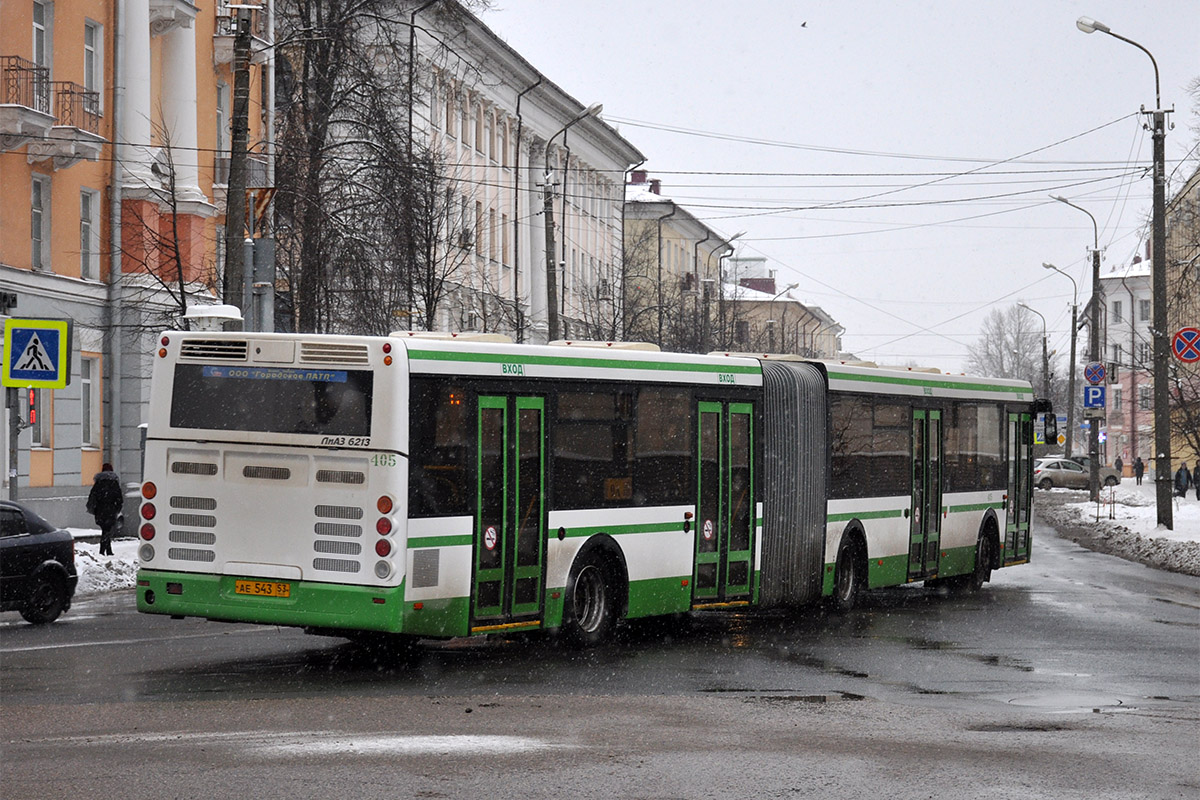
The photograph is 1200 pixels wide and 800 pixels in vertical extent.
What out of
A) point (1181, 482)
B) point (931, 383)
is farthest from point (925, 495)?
point (1181, 482)

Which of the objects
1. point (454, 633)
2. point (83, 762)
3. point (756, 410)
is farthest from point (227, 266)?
point (83, 762)

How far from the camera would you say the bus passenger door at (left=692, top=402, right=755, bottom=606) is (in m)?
16.8

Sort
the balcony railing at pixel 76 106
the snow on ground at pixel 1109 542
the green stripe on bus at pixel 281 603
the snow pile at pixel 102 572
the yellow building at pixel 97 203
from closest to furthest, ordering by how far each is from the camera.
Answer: the green stripe on bus at pixel 281 603 < the snow pile at pixel 102 572 < the snow on ground at pixel 1109 542 < the yellow building at pixel 97 203 < the balcony railing at pixel 76 106

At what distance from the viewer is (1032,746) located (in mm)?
9836

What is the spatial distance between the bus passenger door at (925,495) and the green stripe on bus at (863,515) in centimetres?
57

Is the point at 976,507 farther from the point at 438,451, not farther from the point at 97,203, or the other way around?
the point at 97,203

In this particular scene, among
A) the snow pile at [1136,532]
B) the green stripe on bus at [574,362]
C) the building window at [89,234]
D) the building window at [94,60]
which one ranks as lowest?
the snow pile at [1136,532]

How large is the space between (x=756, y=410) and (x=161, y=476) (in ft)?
21.7

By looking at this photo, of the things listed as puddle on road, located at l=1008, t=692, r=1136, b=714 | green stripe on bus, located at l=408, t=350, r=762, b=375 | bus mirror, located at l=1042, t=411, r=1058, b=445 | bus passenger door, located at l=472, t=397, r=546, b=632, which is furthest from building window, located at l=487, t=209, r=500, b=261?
puddle on road, located at l=1008, t=692, r=1136, b=714

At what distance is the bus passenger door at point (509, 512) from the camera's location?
13727 mm

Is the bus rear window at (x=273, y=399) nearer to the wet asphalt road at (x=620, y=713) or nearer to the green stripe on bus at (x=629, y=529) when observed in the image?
the wet asphalt road at (x=620, y=713)

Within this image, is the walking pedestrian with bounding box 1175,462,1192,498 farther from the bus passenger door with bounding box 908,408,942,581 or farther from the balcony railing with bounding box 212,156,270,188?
the bus passenger door with bounding box 908,408,942,581

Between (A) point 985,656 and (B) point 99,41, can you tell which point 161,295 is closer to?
(B) point 99,41

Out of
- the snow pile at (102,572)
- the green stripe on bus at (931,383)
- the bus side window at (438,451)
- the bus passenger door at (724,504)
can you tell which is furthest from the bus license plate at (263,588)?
the snow pile at (102,572)
